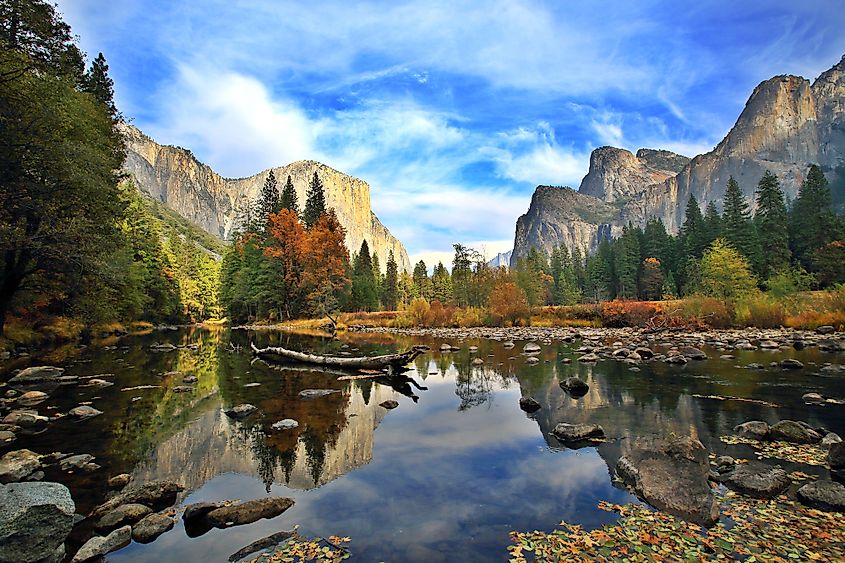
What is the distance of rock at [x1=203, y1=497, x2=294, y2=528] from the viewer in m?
5.09

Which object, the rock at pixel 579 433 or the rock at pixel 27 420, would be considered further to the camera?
the rock at pixel 27 420

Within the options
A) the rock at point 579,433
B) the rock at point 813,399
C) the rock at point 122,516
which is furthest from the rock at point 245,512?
the rock at point 813,399

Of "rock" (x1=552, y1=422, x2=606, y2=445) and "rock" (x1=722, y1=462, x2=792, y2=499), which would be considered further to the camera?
"rock" (x1=552, y1=422, x2=606, y2=445)

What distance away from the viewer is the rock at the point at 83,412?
954 cm

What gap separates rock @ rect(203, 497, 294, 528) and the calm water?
0.62ft

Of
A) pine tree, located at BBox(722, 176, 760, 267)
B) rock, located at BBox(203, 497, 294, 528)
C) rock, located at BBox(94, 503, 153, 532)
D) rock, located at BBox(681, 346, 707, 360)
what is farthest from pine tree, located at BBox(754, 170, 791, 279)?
rock, located at BBox(94, 503, 153, 532)

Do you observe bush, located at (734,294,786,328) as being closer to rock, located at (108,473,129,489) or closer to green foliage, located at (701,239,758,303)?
green foliage, located at (701,239,758,303)

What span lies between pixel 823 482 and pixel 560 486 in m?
3.06

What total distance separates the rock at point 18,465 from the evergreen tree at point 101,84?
29.2 metres

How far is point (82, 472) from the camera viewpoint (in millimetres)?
6402

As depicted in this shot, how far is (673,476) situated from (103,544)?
263 inches

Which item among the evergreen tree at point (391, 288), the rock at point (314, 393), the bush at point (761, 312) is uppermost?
the evergreen tree at point (391, 288)

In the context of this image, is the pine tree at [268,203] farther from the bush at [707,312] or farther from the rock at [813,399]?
the rock at [813,399]

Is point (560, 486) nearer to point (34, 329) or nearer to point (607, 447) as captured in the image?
point (607, 447)
